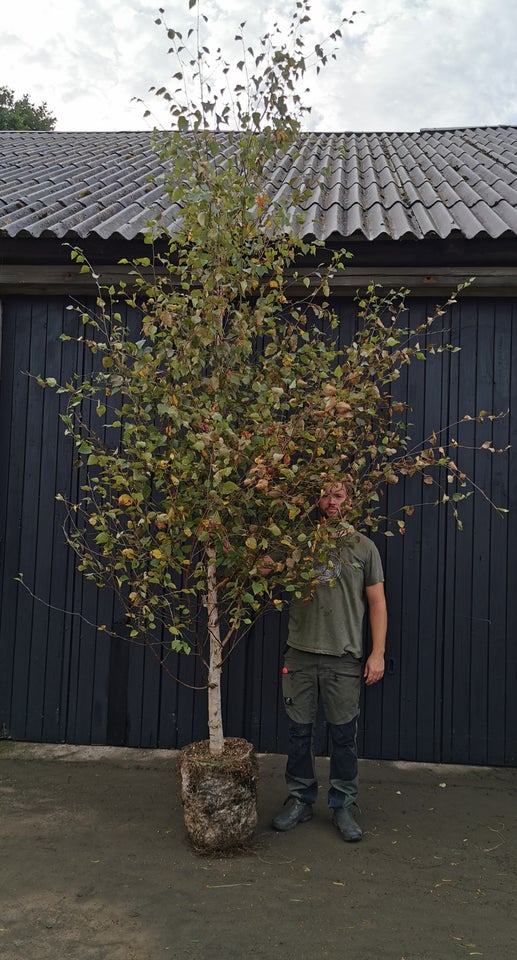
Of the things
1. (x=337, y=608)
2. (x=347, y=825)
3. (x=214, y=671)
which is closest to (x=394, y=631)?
(x=337, y=608)

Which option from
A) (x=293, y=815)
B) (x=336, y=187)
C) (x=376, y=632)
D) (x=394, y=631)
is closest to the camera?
(x=293, y=815)

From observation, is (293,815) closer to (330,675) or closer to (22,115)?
(330,675)

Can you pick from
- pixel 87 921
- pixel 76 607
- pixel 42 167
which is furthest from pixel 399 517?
pixel 42 167

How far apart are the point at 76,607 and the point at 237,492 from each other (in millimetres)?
2137

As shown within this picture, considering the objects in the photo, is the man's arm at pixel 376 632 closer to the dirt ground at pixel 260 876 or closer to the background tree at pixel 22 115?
the dirt ground at pixel 260 876

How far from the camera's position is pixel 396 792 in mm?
4230

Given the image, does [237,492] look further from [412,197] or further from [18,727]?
[412,197]

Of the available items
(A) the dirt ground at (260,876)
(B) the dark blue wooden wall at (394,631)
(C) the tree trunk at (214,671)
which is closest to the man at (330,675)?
(A) the dirt ground at (260,876)

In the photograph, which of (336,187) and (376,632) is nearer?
(376,632)

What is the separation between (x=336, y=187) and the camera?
5.77m

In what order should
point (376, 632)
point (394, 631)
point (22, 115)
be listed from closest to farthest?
point (376, 632), point (394, 631), point (22, 115)

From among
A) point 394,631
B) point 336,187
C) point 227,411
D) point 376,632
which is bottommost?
point 394,631

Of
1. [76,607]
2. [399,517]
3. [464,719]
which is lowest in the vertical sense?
[464,719]

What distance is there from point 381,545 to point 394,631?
1.88 ft
